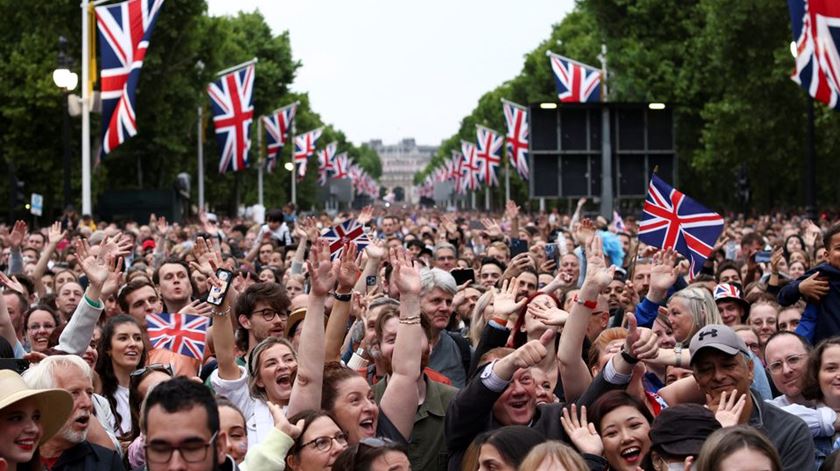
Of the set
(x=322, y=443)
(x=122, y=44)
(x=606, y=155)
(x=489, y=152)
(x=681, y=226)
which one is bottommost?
(x=322, y=443)

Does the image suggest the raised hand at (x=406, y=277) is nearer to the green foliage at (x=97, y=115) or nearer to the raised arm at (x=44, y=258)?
the raised arm at (x=44, y=258)

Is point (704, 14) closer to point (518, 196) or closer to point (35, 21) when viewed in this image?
point (35, 21)

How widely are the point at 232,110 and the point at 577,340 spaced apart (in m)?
31.8

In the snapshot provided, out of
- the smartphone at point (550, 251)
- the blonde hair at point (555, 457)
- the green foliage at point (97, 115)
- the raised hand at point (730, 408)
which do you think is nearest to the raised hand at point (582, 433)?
the raised hand at point (730, 408)

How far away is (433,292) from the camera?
361 inches

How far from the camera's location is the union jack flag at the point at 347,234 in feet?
42.9

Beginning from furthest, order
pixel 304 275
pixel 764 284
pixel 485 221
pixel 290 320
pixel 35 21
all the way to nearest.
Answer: pixel 35 21
pixel 485 221
pixel 304 275
pixel 764 284
pixel 290 320

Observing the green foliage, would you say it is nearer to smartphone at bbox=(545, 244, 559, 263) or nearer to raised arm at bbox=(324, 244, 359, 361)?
smartphone at bbox=(545, 244, 559, 263)

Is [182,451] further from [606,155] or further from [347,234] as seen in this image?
[606,155]

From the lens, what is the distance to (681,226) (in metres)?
13.4

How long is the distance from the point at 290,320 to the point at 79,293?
370 centimetres

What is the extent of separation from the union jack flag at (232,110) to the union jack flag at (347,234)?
23.6m

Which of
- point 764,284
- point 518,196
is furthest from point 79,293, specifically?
point 518,196

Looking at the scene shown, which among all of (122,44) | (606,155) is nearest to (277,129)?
(122,44)
